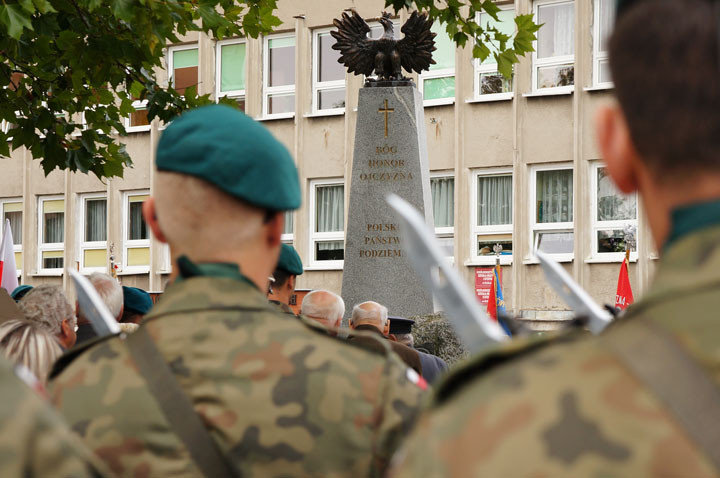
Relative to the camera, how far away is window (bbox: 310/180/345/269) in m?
24.0

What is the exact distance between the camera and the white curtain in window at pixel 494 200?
73.3 ft

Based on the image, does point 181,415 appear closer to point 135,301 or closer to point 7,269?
point 135,301

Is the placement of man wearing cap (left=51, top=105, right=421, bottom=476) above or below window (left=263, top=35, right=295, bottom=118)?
below

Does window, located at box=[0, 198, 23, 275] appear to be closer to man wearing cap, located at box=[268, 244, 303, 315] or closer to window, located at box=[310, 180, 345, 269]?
window, located at box=[310, 180, 345, 269]

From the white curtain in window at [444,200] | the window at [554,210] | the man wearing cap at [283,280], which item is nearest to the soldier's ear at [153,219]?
the man wearing cap at [283,280]

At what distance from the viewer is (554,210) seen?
21969 millimetres

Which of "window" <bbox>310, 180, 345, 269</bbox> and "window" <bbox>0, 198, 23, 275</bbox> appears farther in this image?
"window" <bbox>0, 198, 23, 275</bbox>

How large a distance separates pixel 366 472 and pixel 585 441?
2.92ft

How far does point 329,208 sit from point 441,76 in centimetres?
355

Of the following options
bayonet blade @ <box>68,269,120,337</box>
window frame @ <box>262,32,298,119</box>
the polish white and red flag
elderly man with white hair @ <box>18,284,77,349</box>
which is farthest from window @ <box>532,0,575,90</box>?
bayonet blade @ <box>68,269,120,337</box>

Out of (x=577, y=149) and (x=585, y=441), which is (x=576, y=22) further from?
(x=585, y=441)

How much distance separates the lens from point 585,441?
119 cm

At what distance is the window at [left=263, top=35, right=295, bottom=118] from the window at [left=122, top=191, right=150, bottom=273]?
12.2ft

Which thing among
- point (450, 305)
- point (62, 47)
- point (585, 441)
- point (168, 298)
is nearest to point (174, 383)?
point (168, 298)
